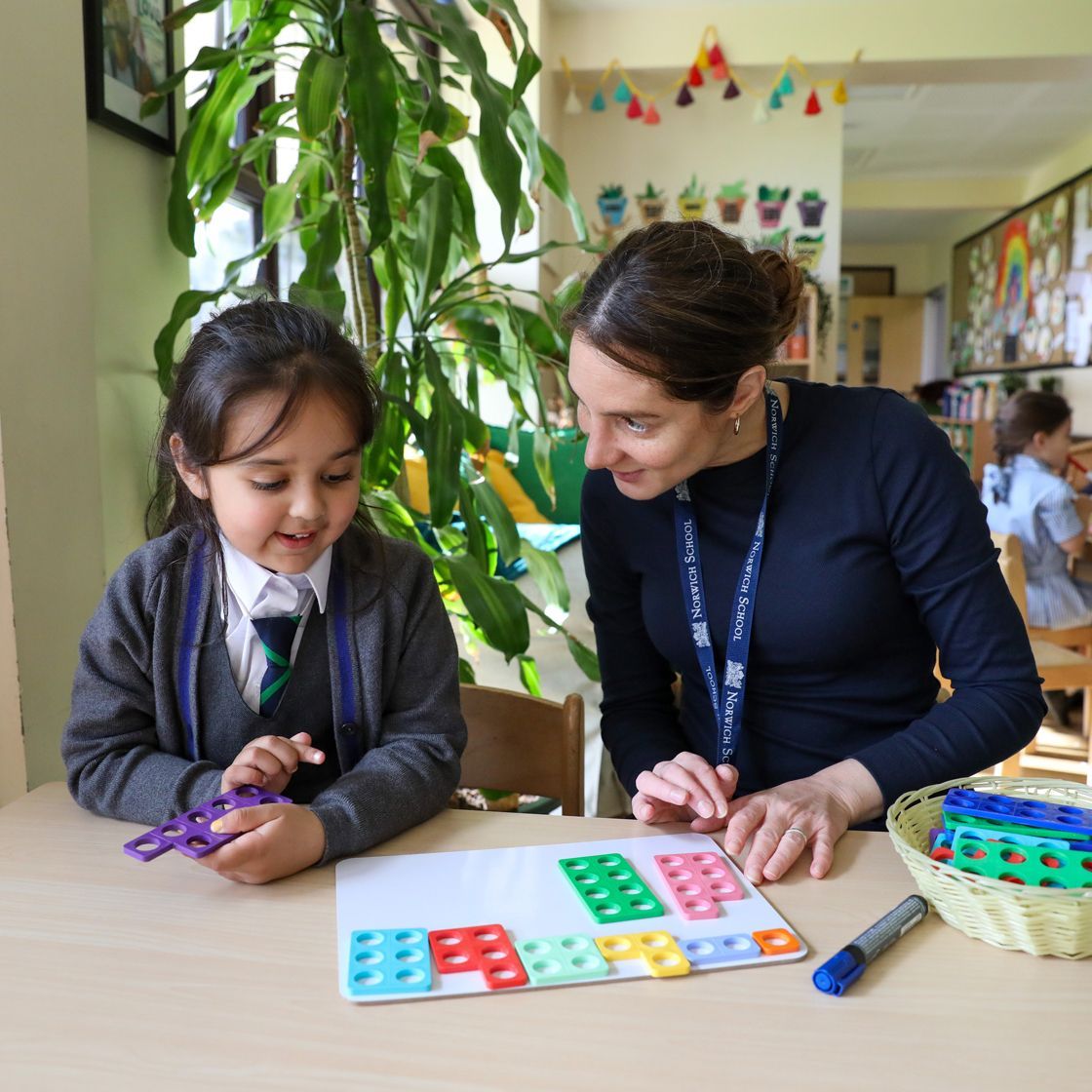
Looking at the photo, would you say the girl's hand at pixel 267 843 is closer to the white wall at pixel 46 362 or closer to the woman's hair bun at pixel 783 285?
the white wall at pixel 46 362

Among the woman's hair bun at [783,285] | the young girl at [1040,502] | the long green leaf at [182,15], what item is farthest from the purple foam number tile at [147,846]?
the young girl at [1040,502]

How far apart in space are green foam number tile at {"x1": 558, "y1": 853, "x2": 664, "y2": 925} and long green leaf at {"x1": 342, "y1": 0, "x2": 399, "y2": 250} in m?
0.95

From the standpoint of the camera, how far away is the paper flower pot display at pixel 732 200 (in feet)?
18.1

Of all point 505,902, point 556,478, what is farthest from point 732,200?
point 505,902

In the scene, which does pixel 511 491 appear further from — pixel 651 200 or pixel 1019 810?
pixel 1019 810

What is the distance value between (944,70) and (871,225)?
620cm

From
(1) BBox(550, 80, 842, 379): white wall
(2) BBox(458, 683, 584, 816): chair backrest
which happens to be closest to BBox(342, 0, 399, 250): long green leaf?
(2) BBox(458, 683, 584, 816): chair backrest

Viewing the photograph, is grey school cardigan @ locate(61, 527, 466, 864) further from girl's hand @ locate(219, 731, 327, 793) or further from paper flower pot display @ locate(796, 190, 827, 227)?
Result: paper flower pot display @ locate(796, 190, 827, 227)

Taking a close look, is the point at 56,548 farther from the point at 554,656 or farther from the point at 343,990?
the point at 554,656

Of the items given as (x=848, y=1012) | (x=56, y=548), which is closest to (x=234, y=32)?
(x=56, y=548)

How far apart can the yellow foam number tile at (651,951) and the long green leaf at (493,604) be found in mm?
889

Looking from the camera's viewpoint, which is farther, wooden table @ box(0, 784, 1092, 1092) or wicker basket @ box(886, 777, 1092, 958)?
wicker basket @ box(886, 777, 1092, 958)

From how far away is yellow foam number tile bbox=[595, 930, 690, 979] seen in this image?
0.73 metres

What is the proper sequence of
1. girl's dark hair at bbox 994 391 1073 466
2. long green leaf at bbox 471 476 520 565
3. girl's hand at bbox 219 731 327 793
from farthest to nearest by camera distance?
girl's dark hair at bbox 994 391 1073 466, long green leaf at bbox 471 476 520 565, girl's hand at bbox 219 731 327 793
